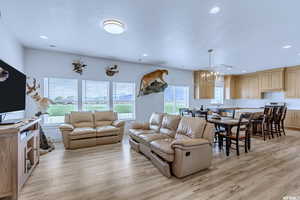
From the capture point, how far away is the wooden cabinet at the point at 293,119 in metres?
6.01

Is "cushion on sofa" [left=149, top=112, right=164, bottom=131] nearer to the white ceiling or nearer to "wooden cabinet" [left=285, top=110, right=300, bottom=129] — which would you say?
the white ceiling

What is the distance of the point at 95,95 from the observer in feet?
16.6

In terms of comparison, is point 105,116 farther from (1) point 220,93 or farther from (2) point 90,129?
(1) point 220,93

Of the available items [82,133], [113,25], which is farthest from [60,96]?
[113,25]

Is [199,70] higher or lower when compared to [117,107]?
higher

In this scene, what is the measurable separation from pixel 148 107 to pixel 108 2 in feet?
14.2

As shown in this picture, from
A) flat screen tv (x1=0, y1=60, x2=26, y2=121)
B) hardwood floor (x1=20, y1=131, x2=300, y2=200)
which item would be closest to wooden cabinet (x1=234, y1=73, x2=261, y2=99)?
hardwood floor (x1=20, y1=131, x2=300, y2=200)

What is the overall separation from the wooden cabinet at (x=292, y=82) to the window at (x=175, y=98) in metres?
4.38

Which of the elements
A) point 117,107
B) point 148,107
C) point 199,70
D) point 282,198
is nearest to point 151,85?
point 148,107

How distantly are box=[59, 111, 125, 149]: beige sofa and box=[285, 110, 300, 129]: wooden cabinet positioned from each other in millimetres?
7187

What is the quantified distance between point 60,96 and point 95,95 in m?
1.06

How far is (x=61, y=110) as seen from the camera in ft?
15.2

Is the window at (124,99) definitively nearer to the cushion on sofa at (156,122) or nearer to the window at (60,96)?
the window at (60,96)

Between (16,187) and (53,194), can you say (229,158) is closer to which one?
(53,194)
